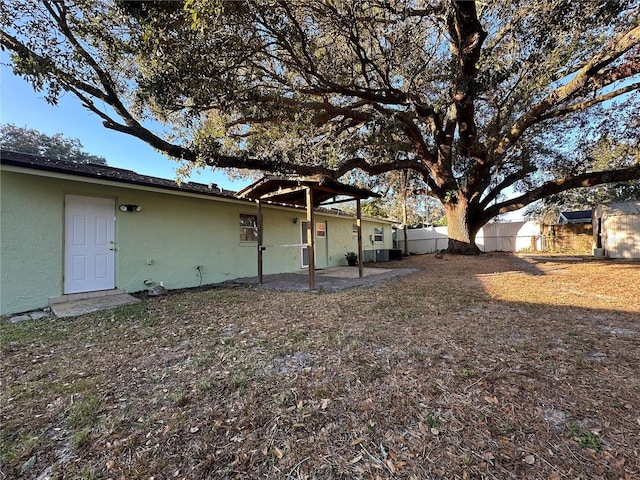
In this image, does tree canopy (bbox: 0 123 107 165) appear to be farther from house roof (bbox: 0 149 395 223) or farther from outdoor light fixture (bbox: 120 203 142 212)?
outdoor light fixture (bbox: 120 203 142 212)

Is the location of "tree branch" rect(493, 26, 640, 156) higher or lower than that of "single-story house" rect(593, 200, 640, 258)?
higher

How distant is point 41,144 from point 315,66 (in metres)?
22.4

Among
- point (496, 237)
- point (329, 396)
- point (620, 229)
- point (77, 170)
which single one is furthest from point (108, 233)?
point (496, 237)

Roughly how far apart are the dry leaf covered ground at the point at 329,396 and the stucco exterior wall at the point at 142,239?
1.20 meters

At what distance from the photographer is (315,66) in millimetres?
5914

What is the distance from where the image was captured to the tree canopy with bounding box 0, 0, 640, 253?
14.7 feet

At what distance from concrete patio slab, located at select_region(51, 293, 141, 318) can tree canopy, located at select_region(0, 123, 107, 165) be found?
15.3 meters

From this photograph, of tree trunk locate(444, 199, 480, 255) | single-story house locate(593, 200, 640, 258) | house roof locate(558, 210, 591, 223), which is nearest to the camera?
single-story house locate(593, 200, 640, 258)

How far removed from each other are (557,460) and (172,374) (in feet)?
9.49

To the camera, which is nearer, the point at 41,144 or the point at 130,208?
the point at 130,208

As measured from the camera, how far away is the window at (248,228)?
29.6 ft

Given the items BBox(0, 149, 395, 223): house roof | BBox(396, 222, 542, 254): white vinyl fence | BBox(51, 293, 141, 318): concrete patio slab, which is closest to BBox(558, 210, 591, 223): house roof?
BBox(396, 222, 542, 254): white vinyl fence

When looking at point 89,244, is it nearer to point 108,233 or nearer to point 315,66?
point 108,233

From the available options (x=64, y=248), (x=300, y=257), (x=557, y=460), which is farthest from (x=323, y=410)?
(x=300, y=257)
